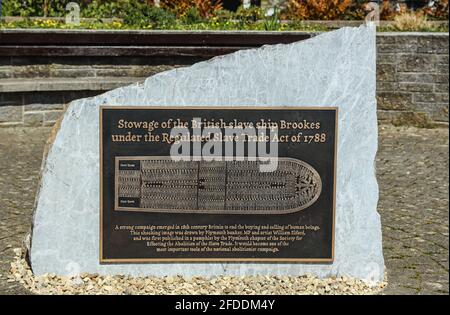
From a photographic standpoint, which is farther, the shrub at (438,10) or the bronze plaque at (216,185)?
the shrub at (438,10)

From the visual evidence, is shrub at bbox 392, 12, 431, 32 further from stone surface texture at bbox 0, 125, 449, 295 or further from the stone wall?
stone surface texture at bbox 0, 125, 449, 295

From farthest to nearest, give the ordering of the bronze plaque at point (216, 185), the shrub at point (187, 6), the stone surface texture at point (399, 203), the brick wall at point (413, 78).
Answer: the shrub at point (187, 6) < the brick wall at point (413, 78) < the stone surface texture at point (399, 203) < the bronze plaque at point (216, 185)

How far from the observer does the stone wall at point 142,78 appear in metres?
11.5

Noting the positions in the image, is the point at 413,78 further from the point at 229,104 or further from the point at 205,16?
the point at 229,104

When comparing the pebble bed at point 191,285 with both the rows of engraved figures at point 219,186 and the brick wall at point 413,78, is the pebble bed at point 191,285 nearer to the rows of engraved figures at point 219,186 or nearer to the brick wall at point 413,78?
the rows of engraved figures at point 219,186

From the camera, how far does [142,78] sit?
472 inches

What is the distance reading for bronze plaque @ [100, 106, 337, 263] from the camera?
5738 mm

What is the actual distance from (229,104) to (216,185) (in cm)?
58

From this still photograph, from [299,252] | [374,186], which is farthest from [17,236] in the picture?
[374,186]

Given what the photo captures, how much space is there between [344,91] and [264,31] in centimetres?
689

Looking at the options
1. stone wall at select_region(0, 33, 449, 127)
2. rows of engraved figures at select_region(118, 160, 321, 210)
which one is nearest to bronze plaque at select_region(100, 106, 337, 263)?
rows of engraved figures at select_region(118, 160, 321, 210)

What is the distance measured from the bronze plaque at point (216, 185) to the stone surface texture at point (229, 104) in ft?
0.26

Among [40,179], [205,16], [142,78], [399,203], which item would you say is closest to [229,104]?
[40,179]

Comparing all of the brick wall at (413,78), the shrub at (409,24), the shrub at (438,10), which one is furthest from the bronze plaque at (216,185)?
the shrub at (438,10)
